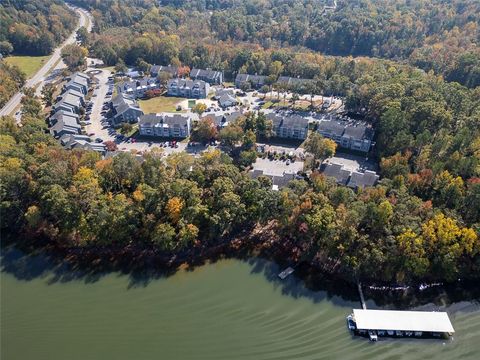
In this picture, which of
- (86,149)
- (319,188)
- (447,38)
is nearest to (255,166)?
(319,188)

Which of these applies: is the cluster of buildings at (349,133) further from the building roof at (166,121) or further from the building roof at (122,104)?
the building roof at (122,104)

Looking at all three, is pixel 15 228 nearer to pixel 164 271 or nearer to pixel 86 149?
pixel 86 149

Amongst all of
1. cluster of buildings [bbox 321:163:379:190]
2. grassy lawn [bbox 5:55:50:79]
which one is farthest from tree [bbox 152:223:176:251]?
grassy lawn [bbox 5:55:50:79]

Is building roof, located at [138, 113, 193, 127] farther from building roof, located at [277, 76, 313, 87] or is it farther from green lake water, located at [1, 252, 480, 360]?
green lake water, located at [1, 252, 480, 360]

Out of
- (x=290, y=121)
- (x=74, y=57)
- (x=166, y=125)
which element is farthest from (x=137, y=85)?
(x=290, y=121)

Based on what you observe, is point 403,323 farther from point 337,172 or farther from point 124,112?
point 124,112
